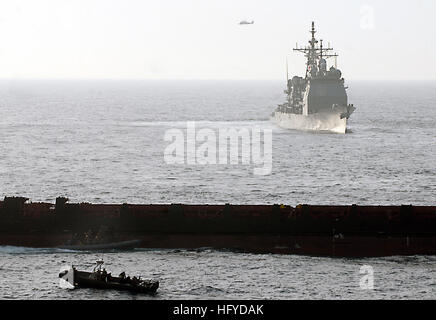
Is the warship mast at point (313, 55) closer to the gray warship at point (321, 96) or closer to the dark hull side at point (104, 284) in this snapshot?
the gray warship at point (321, 96)

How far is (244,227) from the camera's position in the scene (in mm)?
51969

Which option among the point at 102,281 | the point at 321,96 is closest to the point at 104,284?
the point at 102,281

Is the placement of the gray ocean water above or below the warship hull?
below

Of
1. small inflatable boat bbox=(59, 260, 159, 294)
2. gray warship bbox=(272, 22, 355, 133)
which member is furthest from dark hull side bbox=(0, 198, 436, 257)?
gray warship bbox=(272, 22, 355, 133)

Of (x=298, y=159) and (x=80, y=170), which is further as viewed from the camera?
(x=298, y=159)

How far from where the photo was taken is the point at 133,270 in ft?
151

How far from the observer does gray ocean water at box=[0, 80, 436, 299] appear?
4350 cm

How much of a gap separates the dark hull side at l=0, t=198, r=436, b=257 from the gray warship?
3217 inches

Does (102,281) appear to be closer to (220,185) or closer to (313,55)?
(220,185)

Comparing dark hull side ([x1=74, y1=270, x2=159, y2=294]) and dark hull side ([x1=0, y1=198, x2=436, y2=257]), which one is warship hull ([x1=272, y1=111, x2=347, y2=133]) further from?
dark hull side ([x1=74, y1=270, x2=159, y2=294])

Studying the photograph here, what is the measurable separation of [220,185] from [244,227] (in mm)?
28133
